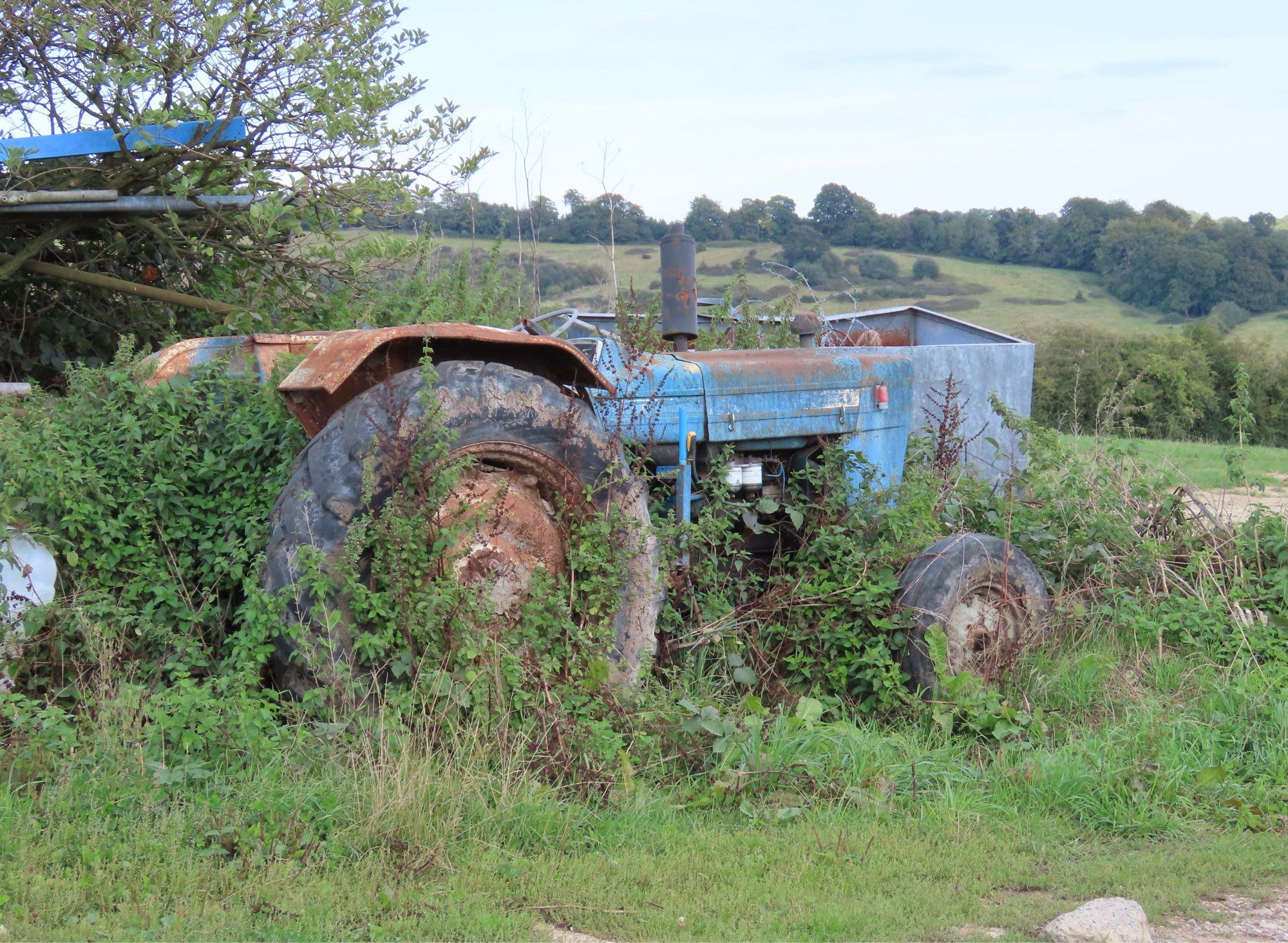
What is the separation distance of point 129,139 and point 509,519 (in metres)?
3.50

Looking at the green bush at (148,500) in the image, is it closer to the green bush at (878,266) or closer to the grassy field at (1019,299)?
the grassy field at (1019,299)

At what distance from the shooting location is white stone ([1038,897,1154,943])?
10.0ft

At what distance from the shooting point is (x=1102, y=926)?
3.09m

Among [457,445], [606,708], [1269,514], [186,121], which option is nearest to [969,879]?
[606,708]

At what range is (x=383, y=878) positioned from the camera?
3.07 meters

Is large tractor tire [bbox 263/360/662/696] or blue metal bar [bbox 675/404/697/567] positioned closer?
large tractor tire [bbox 263/360/662/696]

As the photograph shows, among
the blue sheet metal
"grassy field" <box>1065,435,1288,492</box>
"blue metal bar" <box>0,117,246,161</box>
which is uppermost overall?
"blue metal bar" <box>0,117,246,161</box>

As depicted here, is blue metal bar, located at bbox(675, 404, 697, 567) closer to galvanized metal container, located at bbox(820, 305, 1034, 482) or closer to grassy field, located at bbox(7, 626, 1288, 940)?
grassy field, located at bbox(7, 626, 1288, 940)

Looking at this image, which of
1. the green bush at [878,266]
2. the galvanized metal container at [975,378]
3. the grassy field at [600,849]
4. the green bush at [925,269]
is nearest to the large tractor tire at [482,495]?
the grassy field at [600,849]

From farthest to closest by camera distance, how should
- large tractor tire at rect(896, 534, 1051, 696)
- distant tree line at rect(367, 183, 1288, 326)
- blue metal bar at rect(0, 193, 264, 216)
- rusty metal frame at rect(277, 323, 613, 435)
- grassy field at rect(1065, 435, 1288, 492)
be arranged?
distant tree line at rect(367, 183, 1288, 326), grassy field at rect(1065, 435, 1288, 492), blue metal bar at rect(0, 193, 264, 216), large tractor tire at rect(896, 534, 1051, 696), rusty metal frame at rect(277, 323, 613, 435)

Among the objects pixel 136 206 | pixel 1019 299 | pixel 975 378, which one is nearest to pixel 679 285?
pixel 136 206

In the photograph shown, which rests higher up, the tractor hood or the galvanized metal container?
the tractor hood

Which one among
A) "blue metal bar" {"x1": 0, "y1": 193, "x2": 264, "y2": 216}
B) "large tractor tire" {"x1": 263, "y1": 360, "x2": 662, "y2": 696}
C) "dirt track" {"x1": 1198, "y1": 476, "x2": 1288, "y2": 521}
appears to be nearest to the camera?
"large tractor tire" {"x1": 263, "y1": 360, "x2": 662, "y2": 696}

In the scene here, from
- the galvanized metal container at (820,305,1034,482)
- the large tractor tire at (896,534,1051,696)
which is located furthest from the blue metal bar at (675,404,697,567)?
the galvanized metal container at (820,305,1034,482)
